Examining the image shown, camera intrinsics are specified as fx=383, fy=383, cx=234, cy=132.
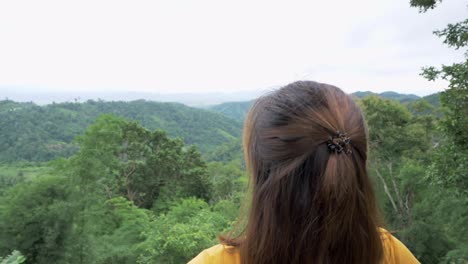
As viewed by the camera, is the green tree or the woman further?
the green tree

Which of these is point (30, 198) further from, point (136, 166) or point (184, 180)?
point (184, 180)

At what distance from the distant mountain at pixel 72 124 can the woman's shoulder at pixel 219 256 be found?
1307 inches

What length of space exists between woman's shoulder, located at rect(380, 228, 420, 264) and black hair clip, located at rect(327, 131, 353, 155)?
12.3 inches

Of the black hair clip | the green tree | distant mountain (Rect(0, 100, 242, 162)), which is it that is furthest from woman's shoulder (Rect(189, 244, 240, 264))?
distant mountain (Rect(0, 100, 242, 162))

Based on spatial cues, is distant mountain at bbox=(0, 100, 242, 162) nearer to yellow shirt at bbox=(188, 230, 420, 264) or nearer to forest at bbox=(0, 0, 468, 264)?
forest at bbox=(0, 0, 468, 264)

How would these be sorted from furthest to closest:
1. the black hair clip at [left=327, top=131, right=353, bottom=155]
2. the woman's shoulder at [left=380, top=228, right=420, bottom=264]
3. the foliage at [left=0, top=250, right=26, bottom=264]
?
the foliage at [left=0, top=250, right=26, bottom=264]
the woman's shoulder at [left=380, top=228, right=420, bottom=264]
the black hair clip at [left=327, top=131, right=353, bottom=155]

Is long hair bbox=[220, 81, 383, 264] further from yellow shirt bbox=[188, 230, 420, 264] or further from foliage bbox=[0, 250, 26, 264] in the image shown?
foliage bbox=[0, 250, 26, 264]

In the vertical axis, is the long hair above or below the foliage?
above

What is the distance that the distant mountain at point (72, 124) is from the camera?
156ft

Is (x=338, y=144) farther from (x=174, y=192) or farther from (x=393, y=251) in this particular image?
(x=174, y=192)

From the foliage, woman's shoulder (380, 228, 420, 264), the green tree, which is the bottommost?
the green tree

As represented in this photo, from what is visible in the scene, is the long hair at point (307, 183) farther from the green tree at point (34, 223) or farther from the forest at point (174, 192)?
the green tree at point (34, 223)

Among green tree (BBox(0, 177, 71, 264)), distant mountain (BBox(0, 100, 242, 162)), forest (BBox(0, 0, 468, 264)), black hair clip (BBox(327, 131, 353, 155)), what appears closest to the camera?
black hair clip (BBox(327, 131, 353, 155))

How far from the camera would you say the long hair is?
914mm
